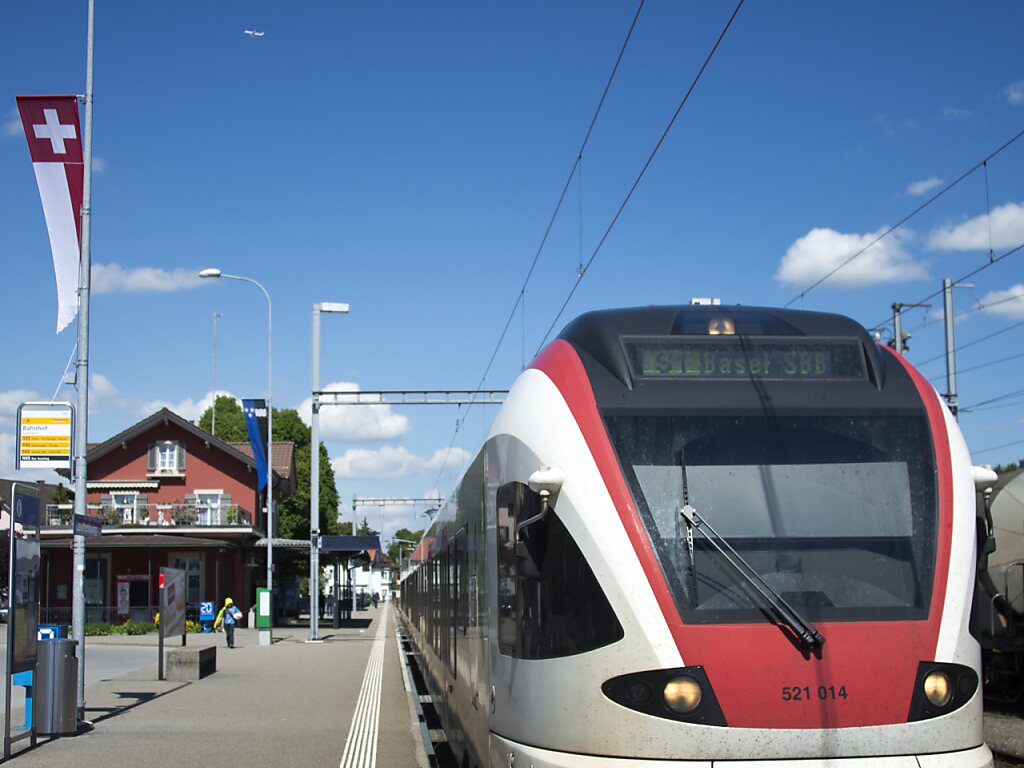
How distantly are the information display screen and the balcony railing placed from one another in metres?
46.4

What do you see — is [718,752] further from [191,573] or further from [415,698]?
[191,573]

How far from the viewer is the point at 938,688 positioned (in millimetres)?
5965

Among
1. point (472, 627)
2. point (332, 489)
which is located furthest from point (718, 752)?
point (332, 489)

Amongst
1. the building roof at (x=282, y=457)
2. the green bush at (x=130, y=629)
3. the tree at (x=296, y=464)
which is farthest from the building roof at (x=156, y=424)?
the tree at (x=296, y=464)

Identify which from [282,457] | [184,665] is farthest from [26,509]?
[282,457]

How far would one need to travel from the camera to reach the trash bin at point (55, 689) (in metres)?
14.5

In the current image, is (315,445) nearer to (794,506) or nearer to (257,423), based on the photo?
(257,423)

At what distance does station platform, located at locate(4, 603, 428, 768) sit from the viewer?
43.4ft

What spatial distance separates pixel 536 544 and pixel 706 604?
3.30ft

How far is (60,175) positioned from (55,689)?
673 centimetres

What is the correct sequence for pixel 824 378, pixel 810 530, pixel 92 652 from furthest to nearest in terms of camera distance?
1. pixel 92 652
2. pixel 824 378
3. pixel 810 530

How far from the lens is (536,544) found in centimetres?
652

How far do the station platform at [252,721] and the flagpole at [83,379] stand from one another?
1.50 metres

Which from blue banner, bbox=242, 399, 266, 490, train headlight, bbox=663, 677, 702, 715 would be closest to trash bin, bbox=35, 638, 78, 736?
train headlight, bbox=663, 677, 702, 715
